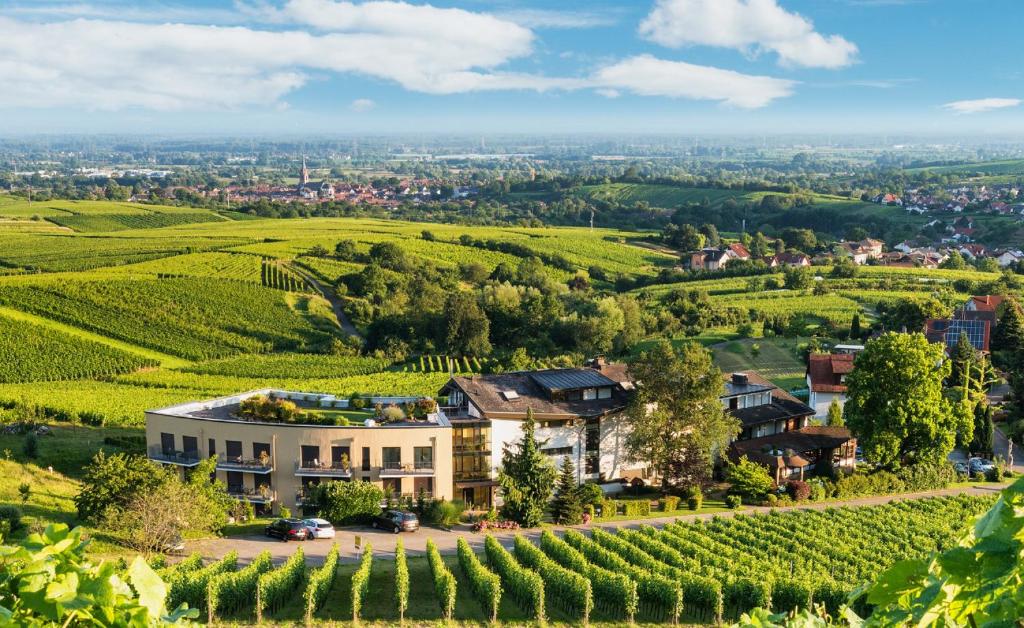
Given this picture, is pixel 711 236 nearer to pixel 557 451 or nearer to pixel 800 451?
pixel 800 451

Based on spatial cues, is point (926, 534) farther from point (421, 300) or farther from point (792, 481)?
point (421, 300)

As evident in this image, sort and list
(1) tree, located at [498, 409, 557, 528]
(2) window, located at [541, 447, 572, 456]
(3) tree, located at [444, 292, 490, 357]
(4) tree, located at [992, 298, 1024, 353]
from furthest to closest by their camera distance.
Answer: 1. (3) tree, located at [444, 292, 490, 357]
2. (4) tree, located at [992, 298, 1024, 353]
3. (2) window, located at [541, 447, 572, 456]
4. (1) tree, located at [498, 409, 557, 528]

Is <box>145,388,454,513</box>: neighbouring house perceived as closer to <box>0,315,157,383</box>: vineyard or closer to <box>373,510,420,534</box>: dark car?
<box>373,510,420,534</box>: dark car

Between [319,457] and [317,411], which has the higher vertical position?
[317,411]

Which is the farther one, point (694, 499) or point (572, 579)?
point (694, 499)

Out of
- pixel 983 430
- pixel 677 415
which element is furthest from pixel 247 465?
pixel 983 430

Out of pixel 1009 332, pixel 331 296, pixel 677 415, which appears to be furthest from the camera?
pixel 331 296

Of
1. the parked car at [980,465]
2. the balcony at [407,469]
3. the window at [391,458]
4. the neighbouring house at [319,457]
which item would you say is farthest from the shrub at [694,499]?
the parked car at [980,465]

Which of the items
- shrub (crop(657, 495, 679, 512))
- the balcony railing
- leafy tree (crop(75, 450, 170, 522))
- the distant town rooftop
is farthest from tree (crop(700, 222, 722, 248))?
leafy tree (crop(75, 450, 170, 522))
